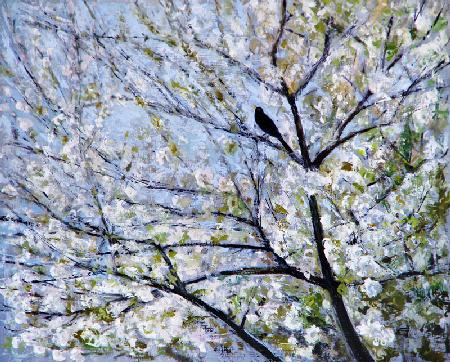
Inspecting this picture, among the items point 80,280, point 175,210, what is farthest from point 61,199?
point 175,210

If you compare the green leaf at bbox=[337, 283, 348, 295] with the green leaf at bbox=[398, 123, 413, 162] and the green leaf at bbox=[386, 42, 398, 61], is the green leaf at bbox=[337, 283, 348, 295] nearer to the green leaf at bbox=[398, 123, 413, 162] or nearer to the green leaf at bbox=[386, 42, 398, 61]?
A: the green leaf at bbox=[398, 123, 413, 162]

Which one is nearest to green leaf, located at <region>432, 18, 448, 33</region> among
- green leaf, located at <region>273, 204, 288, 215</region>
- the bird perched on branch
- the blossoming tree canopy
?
the blossoming tree canopy

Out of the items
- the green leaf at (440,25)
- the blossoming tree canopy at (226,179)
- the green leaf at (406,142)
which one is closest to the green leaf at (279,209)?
the blossoming tree canopy at (226,179)

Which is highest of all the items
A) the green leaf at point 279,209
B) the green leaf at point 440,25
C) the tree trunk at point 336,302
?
the green leaf at point 440,25

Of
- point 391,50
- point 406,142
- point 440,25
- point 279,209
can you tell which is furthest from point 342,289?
point 440,25

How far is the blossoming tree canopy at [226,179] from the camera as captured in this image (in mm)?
1744

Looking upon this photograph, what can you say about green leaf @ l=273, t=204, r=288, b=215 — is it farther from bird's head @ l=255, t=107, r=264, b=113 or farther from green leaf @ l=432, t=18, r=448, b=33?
green leaf @ l=432, t=18, r=448, b=33

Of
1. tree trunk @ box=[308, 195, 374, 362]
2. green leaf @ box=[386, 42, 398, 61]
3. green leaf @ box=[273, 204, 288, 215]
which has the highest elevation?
green leaf @ box=[386, 42, 398, 61]

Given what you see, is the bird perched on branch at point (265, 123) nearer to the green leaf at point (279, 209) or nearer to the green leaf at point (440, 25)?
the green leaf at point (279, 209)

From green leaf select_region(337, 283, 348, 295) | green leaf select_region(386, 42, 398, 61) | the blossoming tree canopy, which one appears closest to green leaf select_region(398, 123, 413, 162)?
the blossoming tree canopy

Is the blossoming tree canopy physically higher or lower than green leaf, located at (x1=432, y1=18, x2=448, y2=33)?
lower

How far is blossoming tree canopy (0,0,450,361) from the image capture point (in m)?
1.74

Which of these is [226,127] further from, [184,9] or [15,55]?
[15,55]

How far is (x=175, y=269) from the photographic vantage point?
5.97ft
